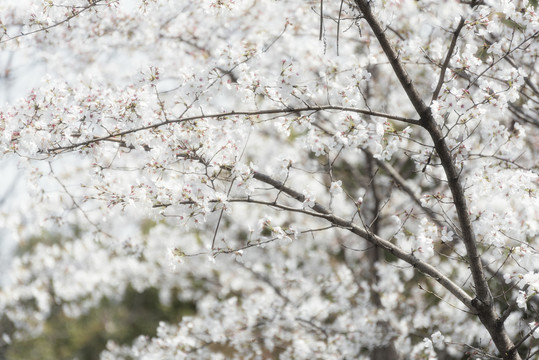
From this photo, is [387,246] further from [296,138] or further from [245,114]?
[245,114]

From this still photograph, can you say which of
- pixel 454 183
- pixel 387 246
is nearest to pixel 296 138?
pixel 387 246

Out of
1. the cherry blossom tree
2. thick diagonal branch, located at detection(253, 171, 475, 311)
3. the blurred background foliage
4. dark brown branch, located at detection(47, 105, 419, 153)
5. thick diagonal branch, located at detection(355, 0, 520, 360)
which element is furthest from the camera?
the blurred background foliage

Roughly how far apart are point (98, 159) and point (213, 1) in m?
1.16

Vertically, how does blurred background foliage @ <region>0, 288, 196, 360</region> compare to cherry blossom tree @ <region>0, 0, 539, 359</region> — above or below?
above

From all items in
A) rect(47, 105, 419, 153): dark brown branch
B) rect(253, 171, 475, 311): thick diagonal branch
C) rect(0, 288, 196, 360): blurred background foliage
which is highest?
rect(0, 288, 196, 360): blurred background foliage

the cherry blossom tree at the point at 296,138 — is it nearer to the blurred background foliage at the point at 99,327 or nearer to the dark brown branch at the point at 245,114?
the dark brown branch at the point at 245,114

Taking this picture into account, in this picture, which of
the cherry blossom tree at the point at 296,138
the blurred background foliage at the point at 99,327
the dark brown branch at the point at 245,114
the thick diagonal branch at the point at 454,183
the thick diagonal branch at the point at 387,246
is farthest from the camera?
the blurred background foliage at the point at 99,327

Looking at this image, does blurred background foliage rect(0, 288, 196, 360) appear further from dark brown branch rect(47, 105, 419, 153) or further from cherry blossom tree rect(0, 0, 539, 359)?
dark brown branch rect(47, 105, 419, 153)

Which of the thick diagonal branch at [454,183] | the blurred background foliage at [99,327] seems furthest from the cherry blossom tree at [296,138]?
the blurred background foliage at [99,327]

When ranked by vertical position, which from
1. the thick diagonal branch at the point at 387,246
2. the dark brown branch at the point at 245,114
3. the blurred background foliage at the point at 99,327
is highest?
the blurred background foliage at the point at 99,327

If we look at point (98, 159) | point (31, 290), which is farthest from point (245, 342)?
point (31, 290)

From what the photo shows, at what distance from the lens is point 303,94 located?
2.77m

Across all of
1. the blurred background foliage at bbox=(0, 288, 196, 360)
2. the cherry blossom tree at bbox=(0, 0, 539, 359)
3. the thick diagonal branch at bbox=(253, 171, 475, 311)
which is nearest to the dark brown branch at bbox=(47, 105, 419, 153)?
the cherry blossom tree at bbox=(0, 0, 539, 359)

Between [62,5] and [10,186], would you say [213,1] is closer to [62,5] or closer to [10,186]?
[62,5]
